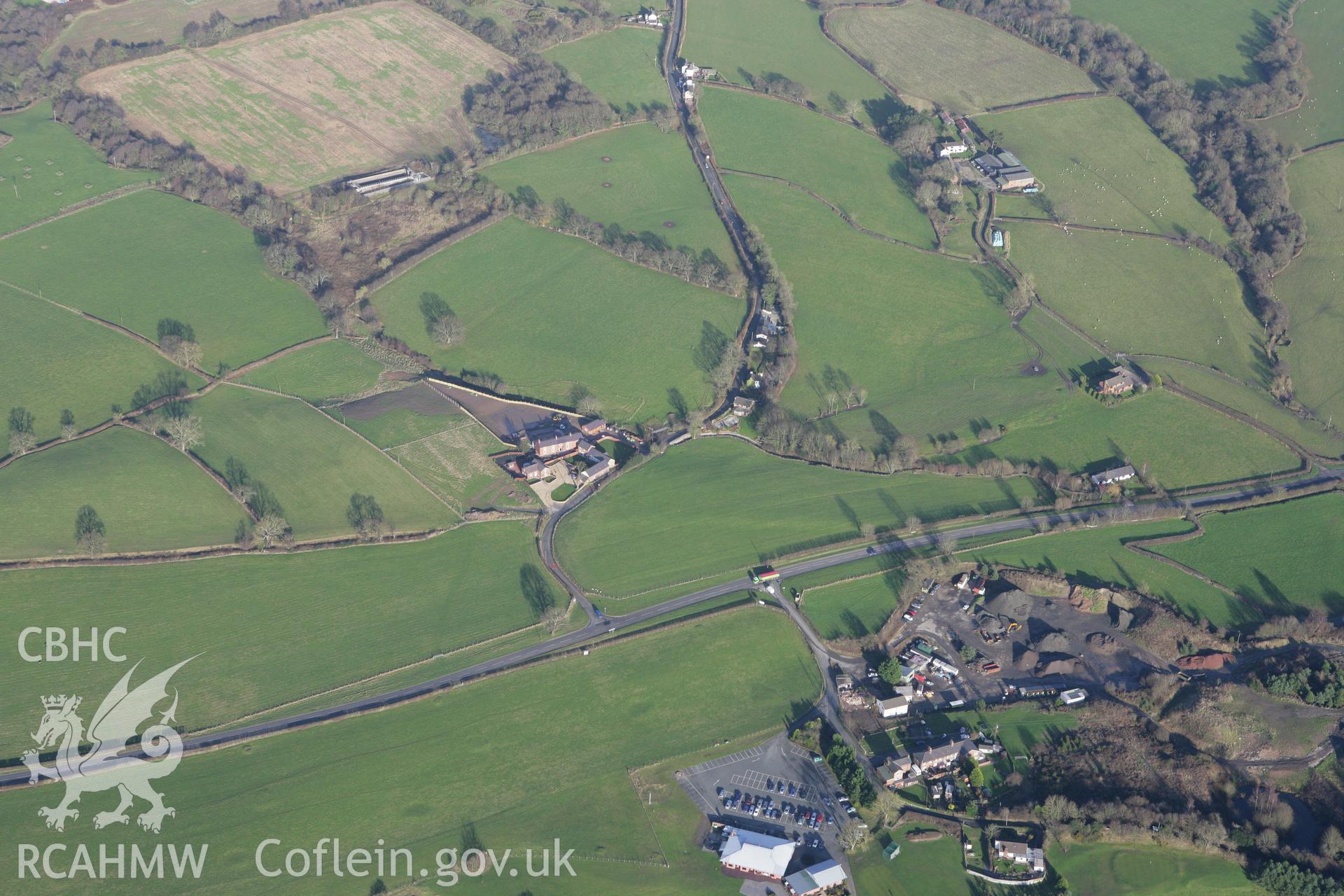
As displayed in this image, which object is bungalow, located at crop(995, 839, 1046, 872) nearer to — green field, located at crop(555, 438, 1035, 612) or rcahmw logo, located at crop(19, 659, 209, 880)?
green field, located at crop(555, 438, 1035, 612)

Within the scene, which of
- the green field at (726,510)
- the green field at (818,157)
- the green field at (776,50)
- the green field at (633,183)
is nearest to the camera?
the green field at (726,510)

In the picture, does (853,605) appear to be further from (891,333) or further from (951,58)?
(951,58)

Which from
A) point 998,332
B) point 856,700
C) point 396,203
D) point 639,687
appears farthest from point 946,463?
point 396,203

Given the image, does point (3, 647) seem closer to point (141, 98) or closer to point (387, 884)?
point (387, 884)

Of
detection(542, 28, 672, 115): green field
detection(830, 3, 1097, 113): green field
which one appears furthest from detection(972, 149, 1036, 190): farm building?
detection(542, 28, 672, 115): green field

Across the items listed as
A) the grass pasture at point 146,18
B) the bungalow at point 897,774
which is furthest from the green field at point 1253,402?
the grass pasture at point 146,18

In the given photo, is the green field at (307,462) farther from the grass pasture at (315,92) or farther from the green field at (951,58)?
the green field at (951,58)

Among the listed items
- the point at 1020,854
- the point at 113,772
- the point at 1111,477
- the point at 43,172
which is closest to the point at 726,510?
the point at 1111,477
